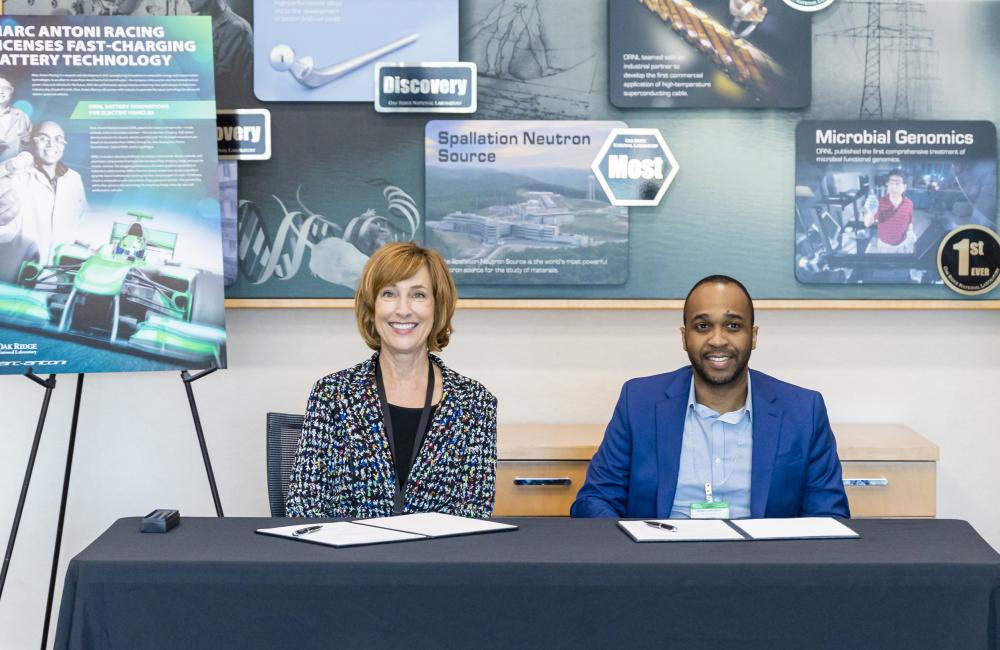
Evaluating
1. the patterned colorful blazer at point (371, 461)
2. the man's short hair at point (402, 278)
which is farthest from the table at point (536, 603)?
the man's short hair at point (402, 278)

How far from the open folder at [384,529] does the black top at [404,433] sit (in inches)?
11.4

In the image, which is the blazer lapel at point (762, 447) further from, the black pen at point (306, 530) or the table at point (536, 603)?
the black pen at point (306, 530)

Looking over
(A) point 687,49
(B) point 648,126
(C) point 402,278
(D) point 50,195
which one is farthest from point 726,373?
(D) point 50,195

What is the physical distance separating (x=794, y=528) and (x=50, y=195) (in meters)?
2.29

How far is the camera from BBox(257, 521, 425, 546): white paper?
1.78m

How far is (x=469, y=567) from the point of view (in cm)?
167

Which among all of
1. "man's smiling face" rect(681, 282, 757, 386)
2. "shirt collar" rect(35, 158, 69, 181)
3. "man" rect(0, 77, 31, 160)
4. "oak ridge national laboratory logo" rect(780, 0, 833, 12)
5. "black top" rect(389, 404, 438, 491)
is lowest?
"black top" rect(389, 404, 438, 491)

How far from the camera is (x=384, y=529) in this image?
1889mm

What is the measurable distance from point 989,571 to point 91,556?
1487mm

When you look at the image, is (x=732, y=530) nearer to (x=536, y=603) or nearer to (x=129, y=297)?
(x=536, y=603)

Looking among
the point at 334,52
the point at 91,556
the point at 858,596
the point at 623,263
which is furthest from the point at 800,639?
the point at 334,52

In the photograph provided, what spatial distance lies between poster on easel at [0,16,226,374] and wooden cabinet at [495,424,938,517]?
94cm

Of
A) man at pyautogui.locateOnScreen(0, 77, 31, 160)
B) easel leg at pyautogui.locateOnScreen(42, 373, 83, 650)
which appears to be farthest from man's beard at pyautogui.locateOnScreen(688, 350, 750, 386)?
man at pyautogui.locateOnScreen(0, 77, 31, 160)

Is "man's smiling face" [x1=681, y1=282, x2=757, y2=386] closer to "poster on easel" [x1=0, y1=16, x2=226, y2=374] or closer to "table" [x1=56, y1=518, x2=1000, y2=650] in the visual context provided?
"table" [x1=56, y1=518, x2=1000, y2=650]
